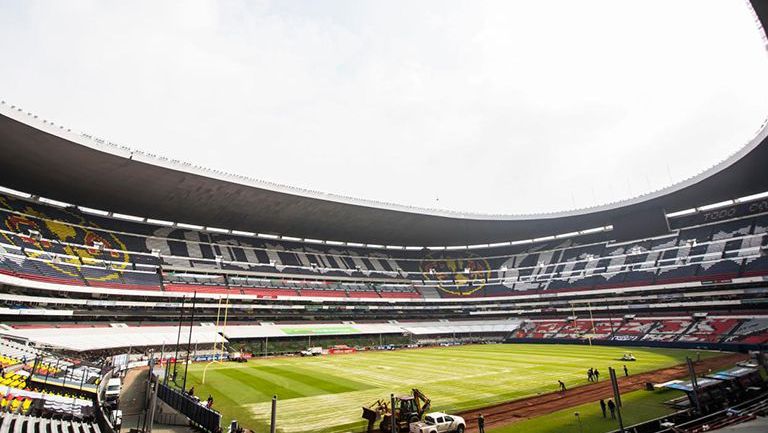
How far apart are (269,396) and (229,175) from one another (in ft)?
97.1

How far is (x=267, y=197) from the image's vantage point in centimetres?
5372

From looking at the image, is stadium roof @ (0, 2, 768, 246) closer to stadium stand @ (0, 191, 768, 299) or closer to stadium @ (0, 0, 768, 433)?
stadium @ (0, 0, 768, 433)

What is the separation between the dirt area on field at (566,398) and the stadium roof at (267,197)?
21.2 m

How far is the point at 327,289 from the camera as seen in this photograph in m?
68.4

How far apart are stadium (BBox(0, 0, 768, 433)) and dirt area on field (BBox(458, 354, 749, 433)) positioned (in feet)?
0.81

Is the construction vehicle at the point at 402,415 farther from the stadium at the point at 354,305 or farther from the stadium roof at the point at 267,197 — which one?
the stadium roof at the point at 267,197

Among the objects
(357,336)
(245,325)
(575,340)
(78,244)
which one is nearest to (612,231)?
(575,340)

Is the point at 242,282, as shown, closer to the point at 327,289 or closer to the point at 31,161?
the point at 327,289

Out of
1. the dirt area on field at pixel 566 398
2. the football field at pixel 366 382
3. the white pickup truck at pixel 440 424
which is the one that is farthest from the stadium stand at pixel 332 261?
the white pickup truck at pixel 440 424

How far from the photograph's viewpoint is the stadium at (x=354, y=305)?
1962 centimetres

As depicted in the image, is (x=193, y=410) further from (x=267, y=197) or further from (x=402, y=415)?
(x=267, y=197)

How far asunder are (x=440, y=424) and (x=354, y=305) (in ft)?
174

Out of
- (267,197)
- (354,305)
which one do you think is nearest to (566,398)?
(267,197)

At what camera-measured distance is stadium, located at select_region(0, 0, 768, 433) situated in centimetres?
1962
